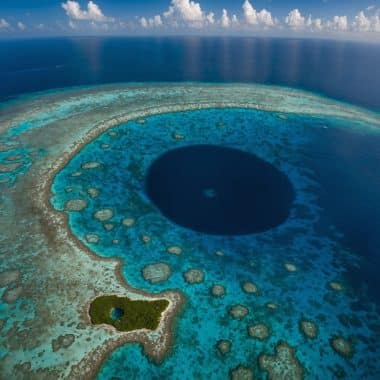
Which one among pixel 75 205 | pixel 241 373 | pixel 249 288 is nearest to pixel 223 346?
pixel 241 373

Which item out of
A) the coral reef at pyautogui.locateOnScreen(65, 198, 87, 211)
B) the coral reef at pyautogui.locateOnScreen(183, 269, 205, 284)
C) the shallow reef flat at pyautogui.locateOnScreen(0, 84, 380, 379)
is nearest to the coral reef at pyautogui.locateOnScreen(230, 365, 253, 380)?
the shallow reef flat at pyautogui.locateOnScreen(0, 84, 380, 379)

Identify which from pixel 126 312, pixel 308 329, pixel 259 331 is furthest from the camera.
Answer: pixel 126 312

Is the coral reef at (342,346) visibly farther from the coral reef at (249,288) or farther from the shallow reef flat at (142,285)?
the coral reef at (249,288)

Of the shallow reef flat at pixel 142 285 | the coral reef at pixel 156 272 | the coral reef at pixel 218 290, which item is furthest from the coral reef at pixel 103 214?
the coral reef at pixel 218 290

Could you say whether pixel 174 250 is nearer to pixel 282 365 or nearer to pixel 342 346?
pixel 282 365

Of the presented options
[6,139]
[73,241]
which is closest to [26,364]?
[73,241]

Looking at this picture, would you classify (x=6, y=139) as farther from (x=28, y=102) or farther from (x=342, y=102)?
(x=342, y=102)
